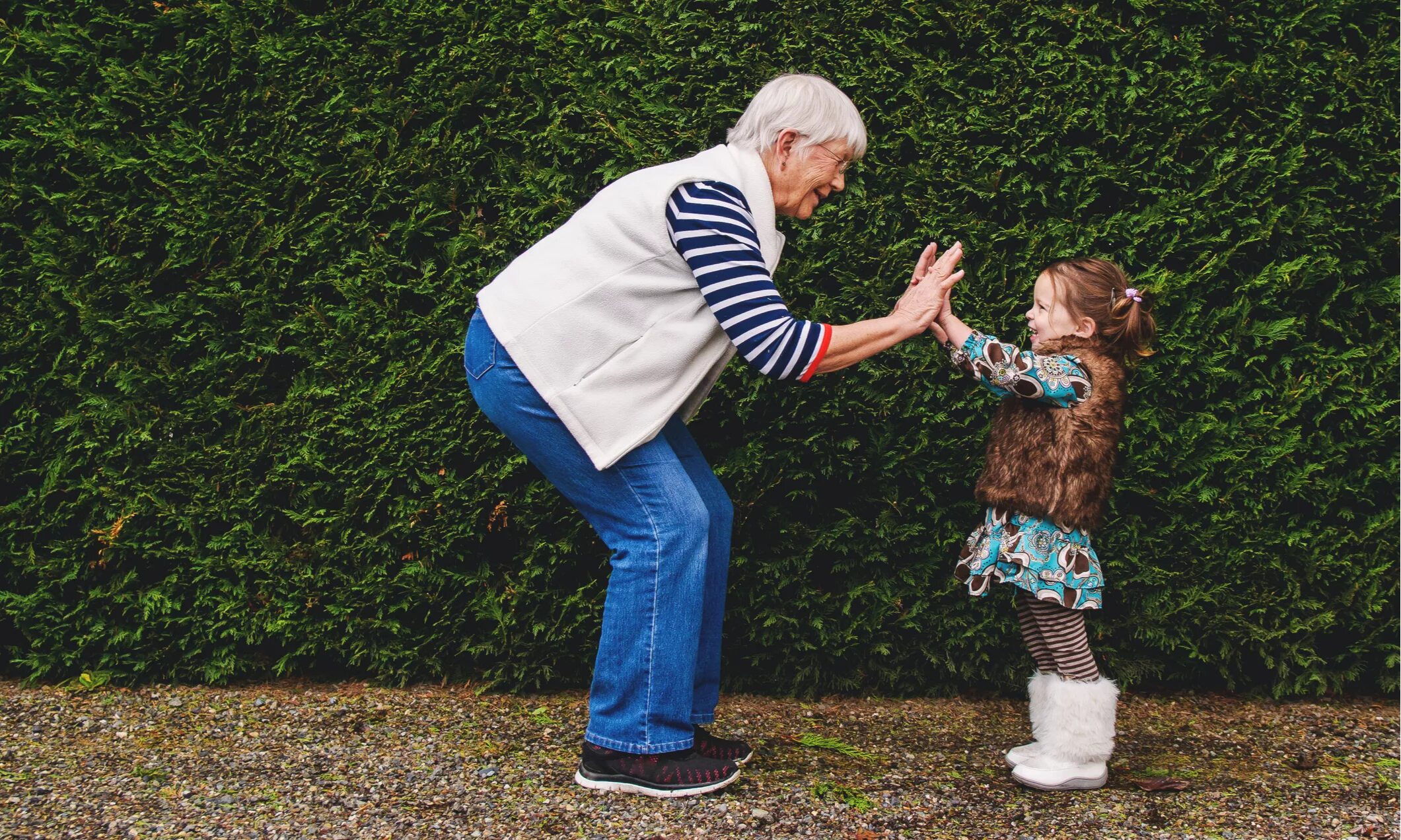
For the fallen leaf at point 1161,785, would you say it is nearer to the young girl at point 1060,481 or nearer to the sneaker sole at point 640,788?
the young girl at point 1060,481

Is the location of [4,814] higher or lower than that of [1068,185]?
lower

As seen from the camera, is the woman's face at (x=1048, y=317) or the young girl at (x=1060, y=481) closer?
the young girl at (x=1060, y=481)

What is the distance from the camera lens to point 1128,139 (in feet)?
12.0

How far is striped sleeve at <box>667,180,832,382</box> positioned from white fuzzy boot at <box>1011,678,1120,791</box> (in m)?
1.18

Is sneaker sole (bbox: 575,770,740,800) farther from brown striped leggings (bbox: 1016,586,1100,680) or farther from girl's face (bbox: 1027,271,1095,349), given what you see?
girl's face (bbox: 1027,271,1095,349)

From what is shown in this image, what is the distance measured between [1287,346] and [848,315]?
56.6 inches

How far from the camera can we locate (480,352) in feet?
9.30

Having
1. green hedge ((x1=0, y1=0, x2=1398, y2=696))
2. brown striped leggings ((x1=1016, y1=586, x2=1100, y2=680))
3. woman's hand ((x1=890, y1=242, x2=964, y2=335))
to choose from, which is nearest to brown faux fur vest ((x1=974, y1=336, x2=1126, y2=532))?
brown striped leggings ((x1=1016, y1=586, x2=1100, y2=680))

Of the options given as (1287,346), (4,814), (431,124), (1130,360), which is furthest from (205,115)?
(1287,346)

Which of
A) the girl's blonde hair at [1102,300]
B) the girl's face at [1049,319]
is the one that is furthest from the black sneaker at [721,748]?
the girl's blonde hair at [1102,300]

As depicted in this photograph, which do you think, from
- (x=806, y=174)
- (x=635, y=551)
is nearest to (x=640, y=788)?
(x=635, y=551)

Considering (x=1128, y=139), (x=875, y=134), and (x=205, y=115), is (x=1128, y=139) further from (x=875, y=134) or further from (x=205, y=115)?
(x=205, y=115)

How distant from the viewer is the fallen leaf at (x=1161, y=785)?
10.2 feet

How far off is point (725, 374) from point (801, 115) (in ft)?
3.78
